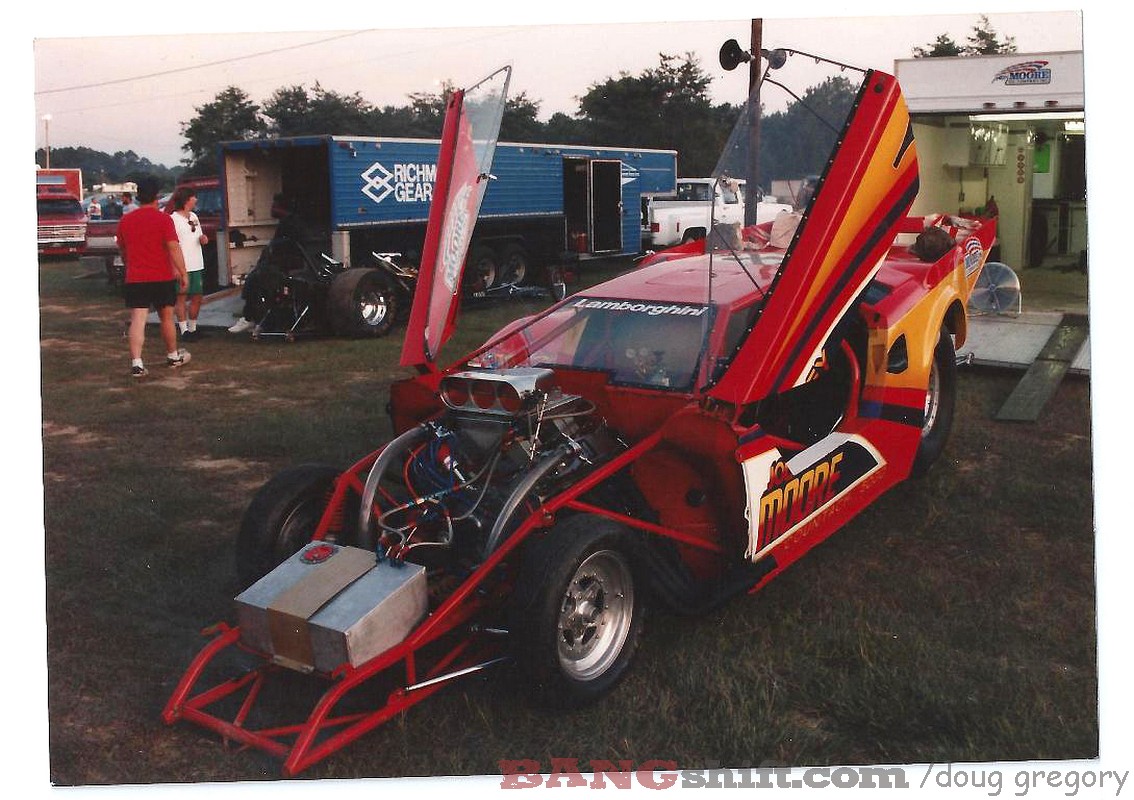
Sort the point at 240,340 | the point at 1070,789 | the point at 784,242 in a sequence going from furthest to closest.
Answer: the point at 240,340
the point at 784,242
the point at 1070,789

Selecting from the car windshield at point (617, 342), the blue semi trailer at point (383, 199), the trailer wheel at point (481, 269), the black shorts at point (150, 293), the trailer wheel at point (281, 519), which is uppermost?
the blue semi trailer at point (383, 199)

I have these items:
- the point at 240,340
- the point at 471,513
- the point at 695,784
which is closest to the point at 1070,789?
the point at 695,784

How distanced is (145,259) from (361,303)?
2807 mm

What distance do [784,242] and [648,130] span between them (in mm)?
15307

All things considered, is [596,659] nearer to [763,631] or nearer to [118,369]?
[763,631]

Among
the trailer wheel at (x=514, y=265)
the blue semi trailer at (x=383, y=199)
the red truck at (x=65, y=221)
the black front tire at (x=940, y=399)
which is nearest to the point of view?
the black front tire at (x=940, y=399)

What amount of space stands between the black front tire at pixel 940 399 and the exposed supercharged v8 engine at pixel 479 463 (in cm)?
266

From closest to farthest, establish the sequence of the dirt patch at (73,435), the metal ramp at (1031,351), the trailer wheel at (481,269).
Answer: the dirt patch at (73,435) → the metal ramp at (1031,351) → the trailer wheel at (481,269)

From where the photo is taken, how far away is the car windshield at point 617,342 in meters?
4.67

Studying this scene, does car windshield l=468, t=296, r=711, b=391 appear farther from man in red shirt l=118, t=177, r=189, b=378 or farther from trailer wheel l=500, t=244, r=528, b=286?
trailer wheel l=500, t=244, r=528, b=286

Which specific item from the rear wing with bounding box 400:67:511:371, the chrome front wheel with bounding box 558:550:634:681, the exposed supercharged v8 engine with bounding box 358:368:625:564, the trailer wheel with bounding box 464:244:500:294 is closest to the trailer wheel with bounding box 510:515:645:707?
the chrome front wheel with bounding box 558:550:634:681

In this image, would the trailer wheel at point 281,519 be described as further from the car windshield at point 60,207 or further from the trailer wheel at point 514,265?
the car windshield at point 60,207

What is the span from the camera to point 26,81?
3.96 metres

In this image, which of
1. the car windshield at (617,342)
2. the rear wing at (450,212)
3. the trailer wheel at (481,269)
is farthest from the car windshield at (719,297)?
the trailer wheel at (481,269)
